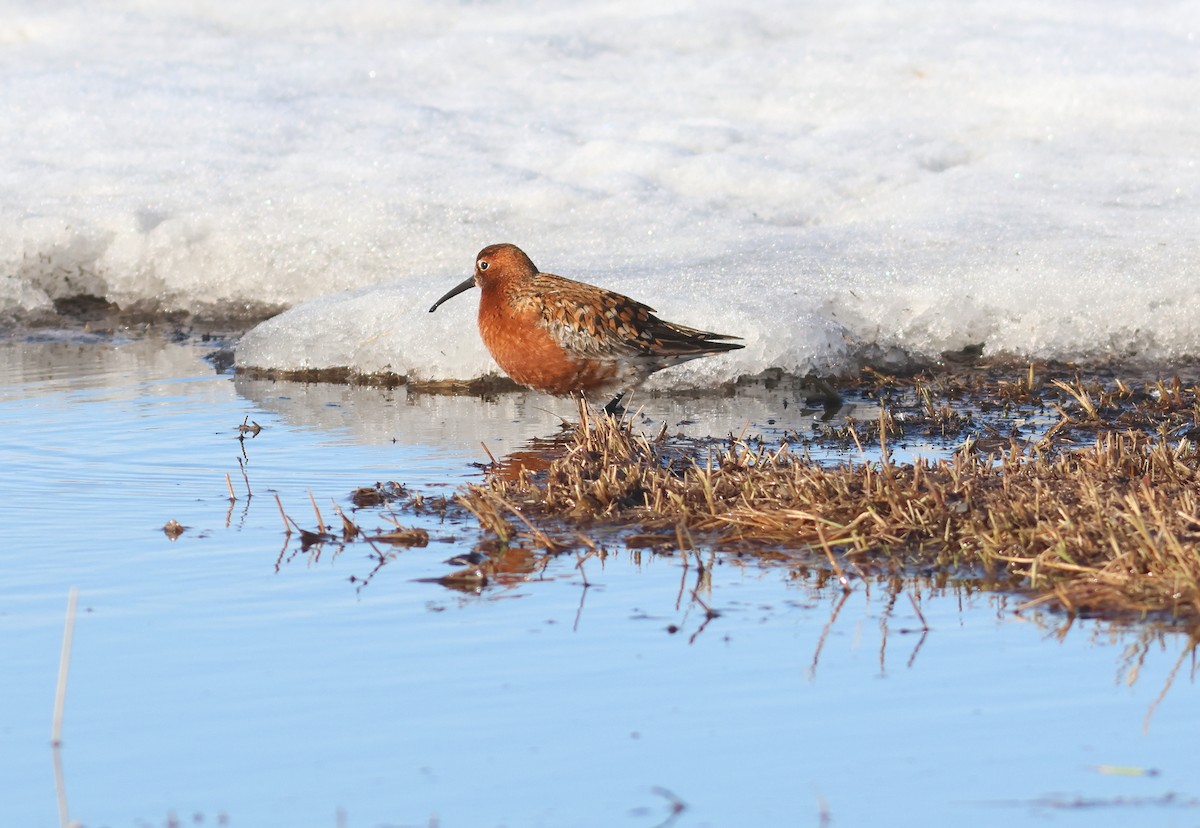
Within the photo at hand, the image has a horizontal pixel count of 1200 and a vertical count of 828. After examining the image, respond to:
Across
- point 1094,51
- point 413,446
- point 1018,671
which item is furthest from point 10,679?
point 1094,51

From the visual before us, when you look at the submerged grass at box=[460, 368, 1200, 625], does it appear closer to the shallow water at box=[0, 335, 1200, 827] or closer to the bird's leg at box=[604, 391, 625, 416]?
the shallow water at box=[0, 335, 1200, 827]

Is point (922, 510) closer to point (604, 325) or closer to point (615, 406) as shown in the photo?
point (604, 325)

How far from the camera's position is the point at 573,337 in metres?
9.01

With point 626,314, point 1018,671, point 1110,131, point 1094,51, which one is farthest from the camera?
point 1094,51

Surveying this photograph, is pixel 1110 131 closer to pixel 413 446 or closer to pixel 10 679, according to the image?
pixel 413 446

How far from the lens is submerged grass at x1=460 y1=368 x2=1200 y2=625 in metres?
5.31

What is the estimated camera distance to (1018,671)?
15.3ft

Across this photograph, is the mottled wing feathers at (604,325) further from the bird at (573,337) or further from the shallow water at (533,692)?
the shallow water at (533,692)

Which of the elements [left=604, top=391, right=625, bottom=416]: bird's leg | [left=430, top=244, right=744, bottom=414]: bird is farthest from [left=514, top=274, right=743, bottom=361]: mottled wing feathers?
[left=604, top=391, right=625, bottom=416]: bird's leg

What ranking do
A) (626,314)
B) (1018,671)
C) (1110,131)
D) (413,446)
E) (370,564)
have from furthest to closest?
(1110,131) → (626,314) → (413,446) → (370,564) → (1018,671)

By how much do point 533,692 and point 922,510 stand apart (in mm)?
2060

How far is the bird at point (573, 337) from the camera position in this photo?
29.7ft

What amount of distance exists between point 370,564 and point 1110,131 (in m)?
10.6

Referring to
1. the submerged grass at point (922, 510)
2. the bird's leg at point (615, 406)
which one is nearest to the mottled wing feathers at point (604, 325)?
the bird's leg at point (615, 406)
